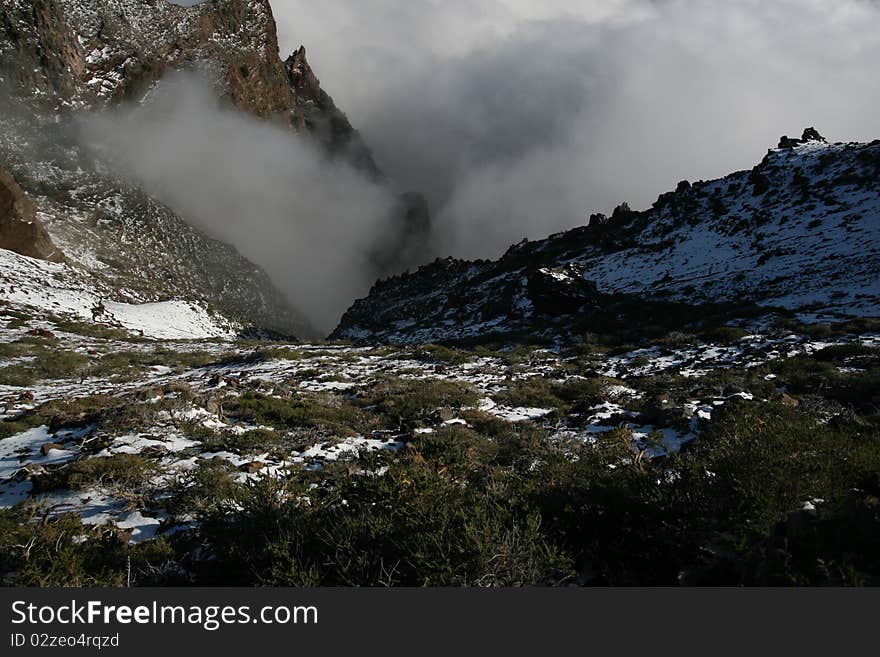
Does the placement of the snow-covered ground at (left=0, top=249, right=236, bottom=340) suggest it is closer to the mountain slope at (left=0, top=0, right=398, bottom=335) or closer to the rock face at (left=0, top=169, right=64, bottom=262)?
the rock face at (left=0, top=169, right=64, bottom=262)

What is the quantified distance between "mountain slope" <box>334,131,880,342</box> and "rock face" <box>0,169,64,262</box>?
29927mm

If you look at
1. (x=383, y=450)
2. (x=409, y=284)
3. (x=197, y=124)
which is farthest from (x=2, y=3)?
(x=383, y=450)

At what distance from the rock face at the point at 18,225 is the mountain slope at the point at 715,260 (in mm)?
29927

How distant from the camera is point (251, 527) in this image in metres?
4.03

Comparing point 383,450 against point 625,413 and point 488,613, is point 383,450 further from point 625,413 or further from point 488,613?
point 625,413

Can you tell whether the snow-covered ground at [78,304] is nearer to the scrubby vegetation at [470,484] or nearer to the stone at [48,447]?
the scrubby vegetation at [470,484]

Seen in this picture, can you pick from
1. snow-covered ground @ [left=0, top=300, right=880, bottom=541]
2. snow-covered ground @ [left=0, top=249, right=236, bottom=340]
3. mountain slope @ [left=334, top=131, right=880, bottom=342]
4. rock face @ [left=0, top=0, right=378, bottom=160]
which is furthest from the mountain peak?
rock face @ [left=0, top=0, right=378, bottom=160]

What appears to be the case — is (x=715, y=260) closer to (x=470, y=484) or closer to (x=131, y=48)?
(x=470, y=484)

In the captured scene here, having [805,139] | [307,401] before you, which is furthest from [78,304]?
[805,139]

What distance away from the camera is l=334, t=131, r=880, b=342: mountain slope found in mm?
25953

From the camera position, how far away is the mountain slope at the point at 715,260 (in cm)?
2595

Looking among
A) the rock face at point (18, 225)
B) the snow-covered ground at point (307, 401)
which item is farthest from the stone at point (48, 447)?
the rock face at point (18, 225)

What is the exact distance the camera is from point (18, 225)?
33.4 m

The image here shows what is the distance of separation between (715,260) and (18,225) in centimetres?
5518
